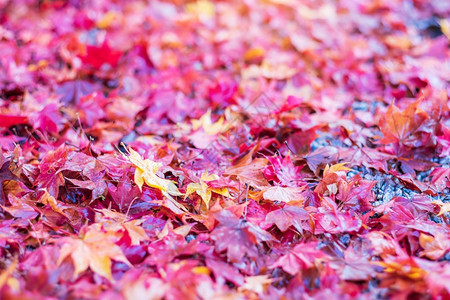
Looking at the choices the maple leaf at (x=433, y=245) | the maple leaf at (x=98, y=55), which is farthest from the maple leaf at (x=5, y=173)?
the maple leaf at (x=433, y=245)

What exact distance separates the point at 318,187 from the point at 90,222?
0.72 meters

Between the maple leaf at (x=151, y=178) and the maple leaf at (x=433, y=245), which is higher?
the maple leaf at (x=151, y=178)

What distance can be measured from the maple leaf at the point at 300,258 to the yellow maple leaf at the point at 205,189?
28 centimetres

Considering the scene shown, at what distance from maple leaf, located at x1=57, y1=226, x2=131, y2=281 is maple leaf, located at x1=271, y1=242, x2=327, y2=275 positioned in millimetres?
403

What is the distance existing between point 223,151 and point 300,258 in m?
0.57

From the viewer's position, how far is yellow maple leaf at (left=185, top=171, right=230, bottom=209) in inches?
47.4

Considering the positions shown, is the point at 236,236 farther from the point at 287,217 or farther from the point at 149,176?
the point at 149,176

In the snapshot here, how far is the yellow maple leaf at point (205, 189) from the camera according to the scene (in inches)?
47.4

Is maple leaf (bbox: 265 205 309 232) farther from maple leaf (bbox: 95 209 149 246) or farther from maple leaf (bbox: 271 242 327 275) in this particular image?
maple leaf (bbox: 95 209 149 246)

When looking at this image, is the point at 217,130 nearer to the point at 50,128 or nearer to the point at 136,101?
the point at 136,101

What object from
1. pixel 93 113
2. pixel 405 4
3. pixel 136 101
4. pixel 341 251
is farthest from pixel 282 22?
pixel 341 251

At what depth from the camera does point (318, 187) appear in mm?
1276

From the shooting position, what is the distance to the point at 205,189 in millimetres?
1218

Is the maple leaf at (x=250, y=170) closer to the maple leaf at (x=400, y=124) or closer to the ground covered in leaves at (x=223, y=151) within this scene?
the ground covered in leaves at (x=223, y=151)
